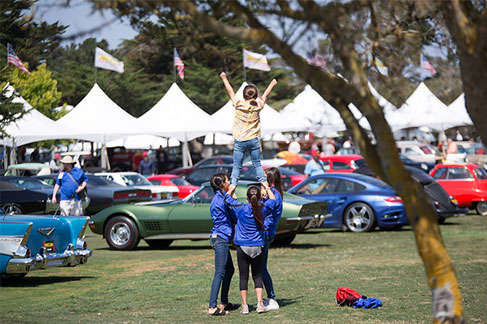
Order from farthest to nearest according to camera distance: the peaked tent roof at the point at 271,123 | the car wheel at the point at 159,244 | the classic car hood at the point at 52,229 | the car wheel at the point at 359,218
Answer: the peaked tent roof at the point at 271,123 < the car wheel at the point at 359,218 < the car wheel at the point at 159,244 < the classic car hood at the point at 52,229

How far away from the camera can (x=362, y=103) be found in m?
4.86

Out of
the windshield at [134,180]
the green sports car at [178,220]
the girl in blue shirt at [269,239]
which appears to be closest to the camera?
the girl in blue shirt at [269,239]

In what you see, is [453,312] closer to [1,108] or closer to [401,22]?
[401,22]

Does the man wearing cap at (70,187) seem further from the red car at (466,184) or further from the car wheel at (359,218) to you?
the red car at (466,184)

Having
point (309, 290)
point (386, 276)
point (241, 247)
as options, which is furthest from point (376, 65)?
point (386, 276)

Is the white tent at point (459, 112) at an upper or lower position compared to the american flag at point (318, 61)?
upper

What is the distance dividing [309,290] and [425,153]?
36.9m

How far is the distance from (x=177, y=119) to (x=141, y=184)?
34.5ft

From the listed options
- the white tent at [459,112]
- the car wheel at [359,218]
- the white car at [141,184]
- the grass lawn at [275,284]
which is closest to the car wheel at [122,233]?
the grass lawn at [275,284]

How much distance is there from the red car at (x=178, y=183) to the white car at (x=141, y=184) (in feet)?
0.98

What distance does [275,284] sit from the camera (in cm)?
1246

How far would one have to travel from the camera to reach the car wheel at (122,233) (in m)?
18.2

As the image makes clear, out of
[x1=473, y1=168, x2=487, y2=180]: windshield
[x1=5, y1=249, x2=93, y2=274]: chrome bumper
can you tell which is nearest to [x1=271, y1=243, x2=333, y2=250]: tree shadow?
[x1=5, y1=249, x2=93, y2=274]: chrome bumper

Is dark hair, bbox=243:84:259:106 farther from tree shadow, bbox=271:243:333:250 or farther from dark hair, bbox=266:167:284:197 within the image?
tree shadow, bbox=271:243:333:250
